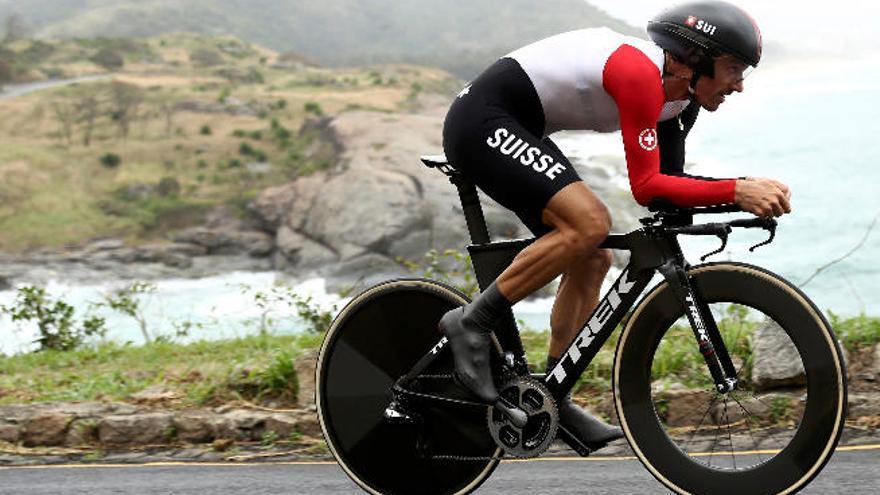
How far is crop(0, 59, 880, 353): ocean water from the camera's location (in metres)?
76.2

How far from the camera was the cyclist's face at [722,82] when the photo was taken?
368cm

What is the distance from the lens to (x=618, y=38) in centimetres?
379

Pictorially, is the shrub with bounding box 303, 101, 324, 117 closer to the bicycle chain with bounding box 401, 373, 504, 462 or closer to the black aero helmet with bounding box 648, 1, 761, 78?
the bicycle chain with bounding box 401, 373, 504, 462

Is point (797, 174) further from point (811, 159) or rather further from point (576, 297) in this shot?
point (576, 297)

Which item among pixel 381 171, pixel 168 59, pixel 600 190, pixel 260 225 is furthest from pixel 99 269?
pixel 168 59

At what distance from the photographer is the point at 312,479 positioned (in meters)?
5.26

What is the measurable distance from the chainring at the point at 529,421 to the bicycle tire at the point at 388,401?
0.53 feet

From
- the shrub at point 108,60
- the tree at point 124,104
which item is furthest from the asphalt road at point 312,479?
the shrub at point 108,60

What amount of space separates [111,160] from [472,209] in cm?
12359

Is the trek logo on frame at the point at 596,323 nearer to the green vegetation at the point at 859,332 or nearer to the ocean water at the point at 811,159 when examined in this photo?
the green vegetation at the point at 859,332

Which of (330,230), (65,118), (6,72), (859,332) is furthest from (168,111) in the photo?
(859,332)

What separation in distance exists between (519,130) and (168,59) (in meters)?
175

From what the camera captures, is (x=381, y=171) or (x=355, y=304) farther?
(x=381, y=171)

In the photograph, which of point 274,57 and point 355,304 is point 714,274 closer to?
point 355,304
